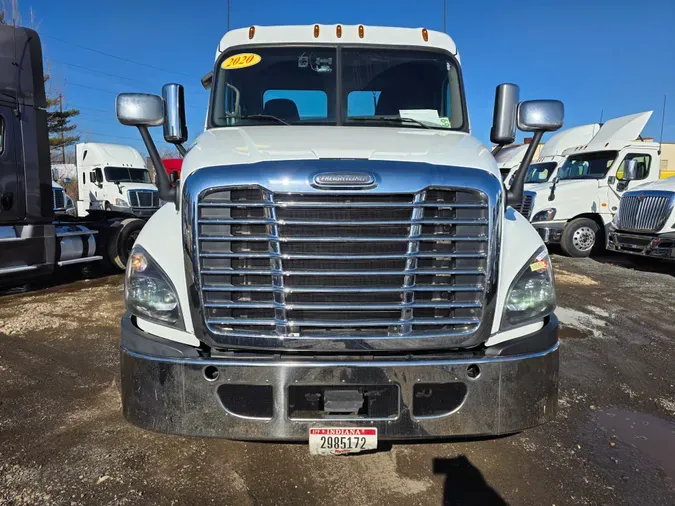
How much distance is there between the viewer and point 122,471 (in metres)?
2.90

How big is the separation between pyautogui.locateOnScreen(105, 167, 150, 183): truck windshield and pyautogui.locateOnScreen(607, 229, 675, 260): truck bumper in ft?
55.7

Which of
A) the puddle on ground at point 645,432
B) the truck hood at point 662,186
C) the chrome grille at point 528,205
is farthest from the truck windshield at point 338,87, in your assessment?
the chrome grille at point 528,205

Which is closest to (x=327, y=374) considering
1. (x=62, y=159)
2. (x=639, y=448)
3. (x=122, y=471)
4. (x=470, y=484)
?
(x=470, y=484)

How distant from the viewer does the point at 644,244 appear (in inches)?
384

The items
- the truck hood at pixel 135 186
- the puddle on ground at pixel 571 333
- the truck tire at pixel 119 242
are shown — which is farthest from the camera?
the truck hood at pixel 135 186

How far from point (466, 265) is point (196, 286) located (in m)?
1.41

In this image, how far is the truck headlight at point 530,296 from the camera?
258 centimetres

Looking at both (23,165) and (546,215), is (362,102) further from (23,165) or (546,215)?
(546,215)

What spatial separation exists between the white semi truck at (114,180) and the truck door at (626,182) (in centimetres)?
1529

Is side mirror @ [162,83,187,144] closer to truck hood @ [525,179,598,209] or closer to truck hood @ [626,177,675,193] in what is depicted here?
truck hood @ [626,177,675,193]

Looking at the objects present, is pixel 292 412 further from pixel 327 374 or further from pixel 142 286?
pixel 142 286

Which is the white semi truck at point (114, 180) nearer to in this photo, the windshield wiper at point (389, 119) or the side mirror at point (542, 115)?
the windshield wiper at point (389, 119)

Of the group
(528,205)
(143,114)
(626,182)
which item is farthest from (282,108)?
(626,182)

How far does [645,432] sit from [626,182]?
32.0 ft
